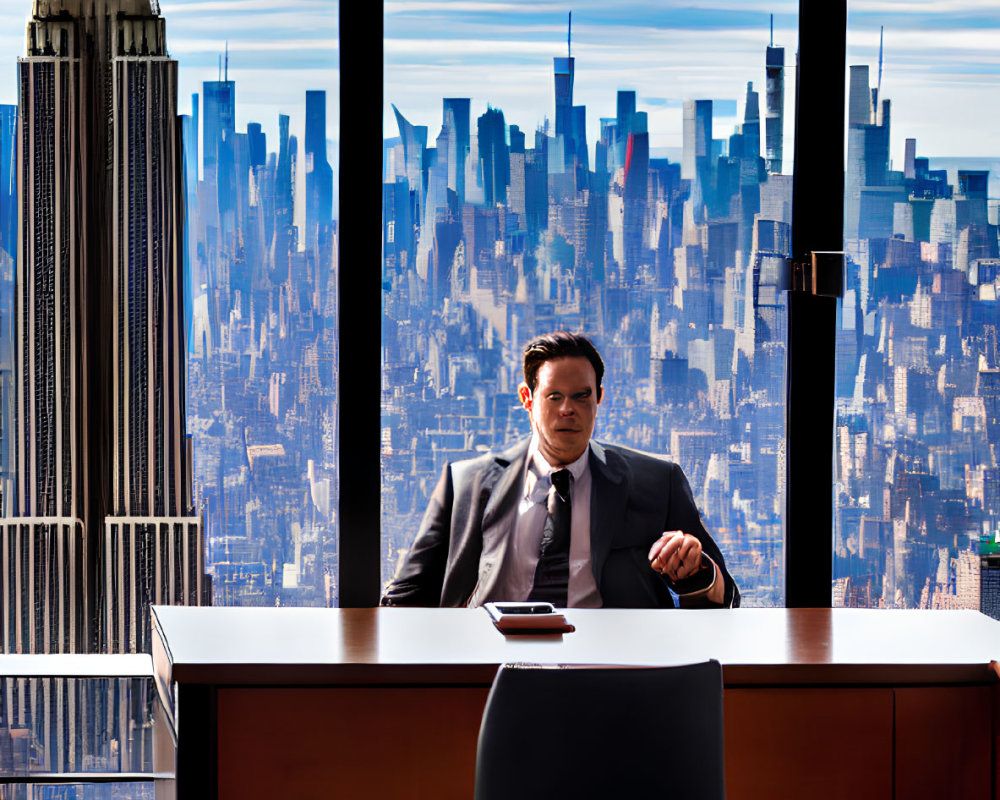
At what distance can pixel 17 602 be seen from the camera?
3.09 meters

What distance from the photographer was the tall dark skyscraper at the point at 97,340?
9.91 ft

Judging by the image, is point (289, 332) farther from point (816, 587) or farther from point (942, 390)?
point (942, 390)

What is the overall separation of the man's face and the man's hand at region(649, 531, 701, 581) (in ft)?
1.15

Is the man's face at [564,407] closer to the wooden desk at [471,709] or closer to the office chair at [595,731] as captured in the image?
the wooden desk at [471,709]

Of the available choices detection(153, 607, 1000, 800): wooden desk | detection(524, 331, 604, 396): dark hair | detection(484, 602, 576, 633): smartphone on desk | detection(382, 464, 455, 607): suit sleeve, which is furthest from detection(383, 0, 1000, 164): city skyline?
detection(153, 607, 1000, 800): wooden desk

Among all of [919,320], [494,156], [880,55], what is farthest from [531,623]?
[880,55]

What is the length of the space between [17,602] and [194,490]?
58 cm

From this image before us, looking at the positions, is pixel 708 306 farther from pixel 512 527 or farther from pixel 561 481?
pixel 512 527

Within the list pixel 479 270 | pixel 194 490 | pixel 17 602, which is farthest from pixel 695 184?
pixel 17 602

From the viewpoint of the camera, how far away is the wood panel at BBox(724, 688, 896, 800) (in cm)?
192

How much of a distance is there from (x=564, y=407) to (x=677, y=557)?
0.50 meters

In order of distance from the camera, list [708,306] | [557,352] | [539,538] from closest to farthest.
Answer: [539,538]
[557,352]
[708,306]

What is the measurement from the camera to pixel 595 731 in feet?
5.15

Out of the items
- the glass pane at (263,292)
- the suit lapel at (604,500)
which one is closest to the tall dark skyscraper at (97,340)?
the glass pane at (263,292)
